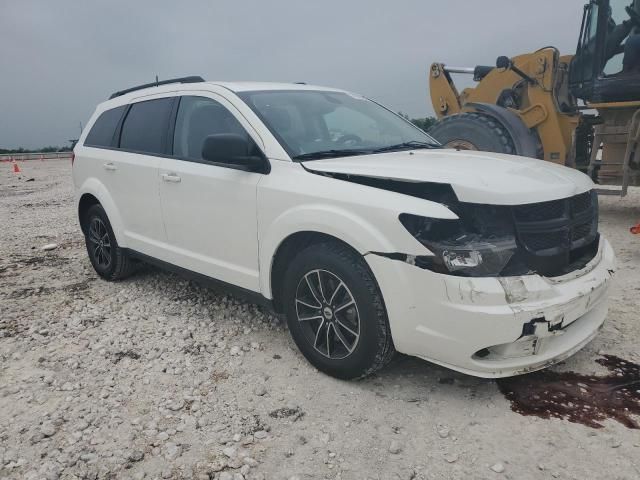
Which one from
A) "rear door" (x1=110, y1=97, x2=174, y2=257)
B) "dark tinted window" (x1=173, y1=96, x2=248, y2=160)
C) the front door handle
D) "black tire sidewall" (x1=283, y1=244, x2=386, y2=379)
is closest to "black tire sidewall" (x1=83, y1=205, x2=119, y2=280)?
"rear door" (x1=110, y1=97, x2=174, y2=257)

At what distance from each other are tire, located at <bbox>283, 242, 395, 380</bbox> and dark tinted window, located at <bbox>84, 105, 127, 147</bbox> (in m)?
2.73

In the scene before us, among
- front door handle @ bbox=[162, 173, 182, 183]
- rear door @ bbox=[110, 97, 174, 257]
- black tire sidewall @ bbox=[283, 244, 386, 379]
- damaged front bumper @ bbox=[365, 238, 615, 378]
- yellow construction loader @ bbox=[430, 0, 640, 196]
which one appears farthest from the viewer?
yellow construction loader @ bbox=[430, 0, 640, 196]

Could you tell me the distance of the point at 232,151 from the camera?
3121 mm

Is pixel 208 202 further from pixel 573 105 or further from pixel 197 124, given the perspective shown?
pixel 573 105

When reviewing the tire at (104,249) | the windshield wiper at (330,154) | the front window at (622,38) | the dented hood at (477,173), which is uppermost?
the front window at (622,38)

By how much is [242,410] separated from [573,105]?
7197 millimetres

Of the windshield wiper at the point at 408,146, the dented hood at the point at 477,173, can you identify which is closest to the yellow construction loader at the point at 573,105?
the windshield wiper at the point at 408,146

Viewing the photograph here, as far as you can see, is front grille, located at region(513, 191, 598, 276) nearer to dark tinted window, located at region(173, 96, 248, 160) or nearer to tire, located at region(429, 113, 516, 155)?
dark tinted window, located at region(173, 96, 248, 160)

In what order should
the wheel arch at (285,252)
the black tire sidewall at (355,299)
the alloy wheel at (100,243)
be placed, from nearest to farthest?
1. the black tire sidewall at (355,299)
2. the wheel arch at (285,252)
3. the alloy wheel at (100,243)

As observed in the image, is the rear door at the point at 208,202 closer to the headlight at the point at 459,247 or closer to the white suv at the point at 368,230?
the white suv at the point at 368,230

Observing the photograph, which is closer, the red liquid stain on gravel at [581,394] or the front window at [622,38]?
the red liquid stain on gravel at [581,394]

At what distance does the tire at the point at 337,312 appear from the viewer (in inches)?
108

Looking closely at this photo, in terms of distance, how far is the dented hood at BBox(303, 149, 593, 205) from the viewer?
101 inches

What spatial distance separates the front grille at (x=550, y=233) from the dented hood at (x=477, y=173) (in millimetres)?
66
